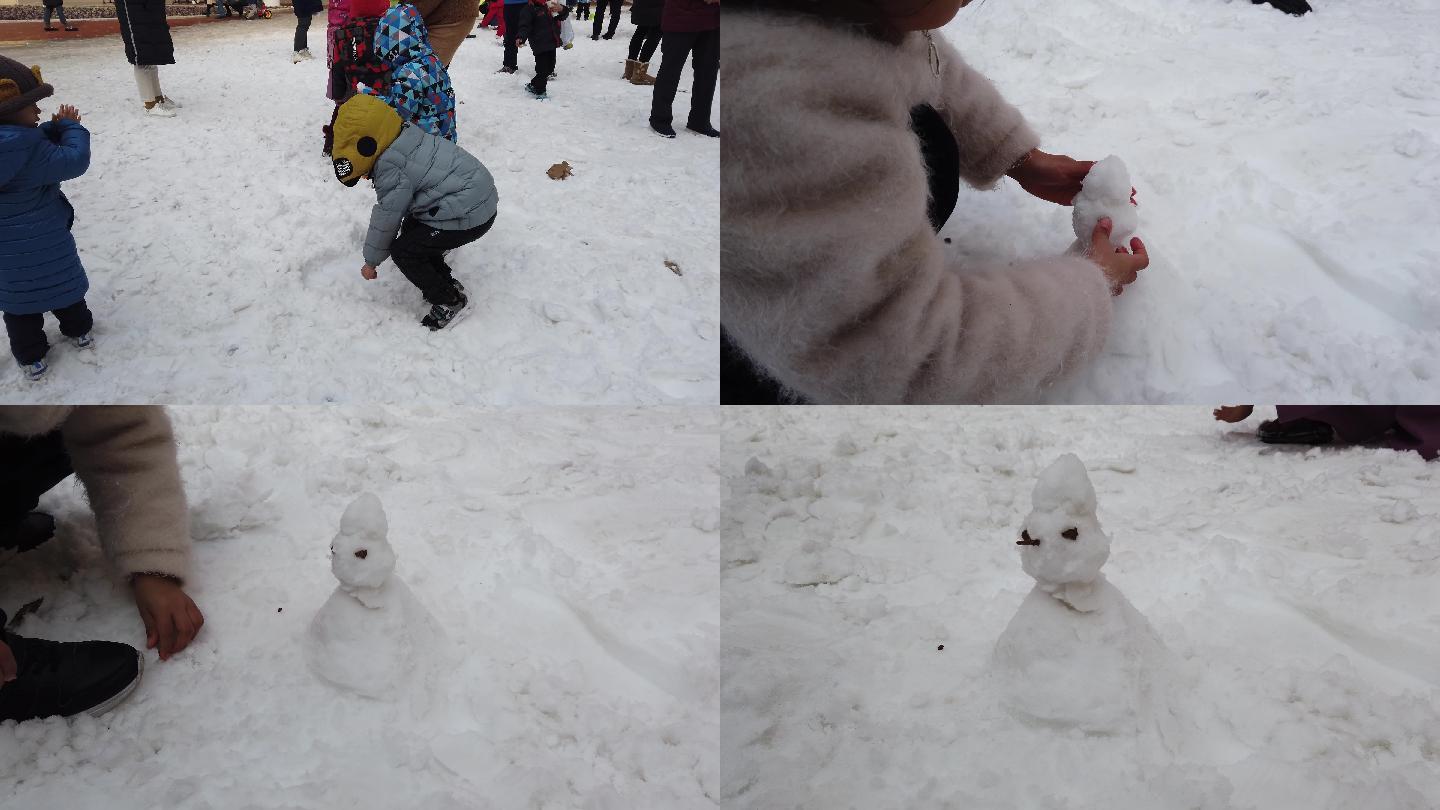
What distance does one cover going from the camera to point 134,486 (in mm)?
958

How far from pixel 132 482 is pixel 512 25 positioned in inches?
27.9

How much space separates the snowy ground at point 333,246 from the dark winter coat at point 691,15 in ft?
0.20

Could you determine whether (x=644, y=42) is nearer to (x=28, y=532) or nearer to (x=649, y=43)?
(x=649, y=43)

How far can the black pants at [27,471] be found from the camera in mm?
922

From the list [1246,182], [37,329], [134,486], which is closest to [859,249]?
[1246,182]

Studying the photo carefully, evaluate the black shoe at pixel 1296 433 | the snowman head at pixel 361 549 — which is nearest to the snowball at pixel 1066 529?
the black shoe at pixel 1296 433

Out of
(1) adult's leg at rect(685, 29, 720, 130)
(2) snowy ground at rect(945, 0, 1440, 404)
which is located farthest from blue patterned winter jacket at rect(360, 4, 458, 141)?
(2) snowy ground at rect(945, 0, 1440, 404)

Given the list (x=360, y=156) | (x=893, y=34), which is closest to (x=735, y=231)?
(x=893, y=34)

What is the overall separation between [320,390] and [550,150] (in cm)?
42

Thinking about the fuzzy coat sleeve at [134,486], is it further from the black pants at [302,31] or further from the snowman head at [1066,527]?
the snowman head at [1066,527]

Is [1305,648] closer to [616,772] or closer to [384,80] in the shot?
[616,772]

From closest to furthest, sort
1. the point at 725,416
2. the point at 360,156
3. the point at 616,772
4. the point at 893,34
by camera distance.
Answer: the point at 893,34 → the point at 616,772 → the point at 360,156 → the point at 725,416

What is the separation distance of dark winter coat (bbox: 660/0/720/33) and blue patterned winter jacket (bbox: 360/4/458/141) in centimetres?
31

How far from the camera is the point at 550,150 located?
3.45ft
